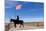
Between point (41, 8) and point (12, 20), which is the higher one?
point (41, 8)

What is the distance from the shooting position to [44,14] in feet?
3.84

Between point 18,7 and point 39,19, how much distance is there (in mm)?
288

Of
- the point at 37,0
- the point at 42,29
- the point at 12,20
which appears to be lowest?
the point at 42,29

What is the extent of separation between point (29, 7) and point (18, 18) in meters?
0.18

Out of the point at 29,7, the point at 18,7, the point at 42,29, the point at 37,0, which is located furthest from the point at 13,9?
the point at 42,29

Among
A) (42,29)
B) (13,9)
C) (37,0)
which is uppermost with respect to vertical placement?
(37,0)

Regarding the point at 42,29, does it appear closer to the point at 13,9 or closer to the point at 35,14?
the point at 35,14

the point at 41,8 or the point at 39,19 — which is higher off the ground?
the point at 41,8
